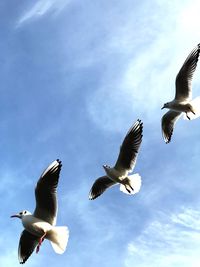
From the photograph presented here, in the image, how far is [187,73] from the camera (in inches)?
688

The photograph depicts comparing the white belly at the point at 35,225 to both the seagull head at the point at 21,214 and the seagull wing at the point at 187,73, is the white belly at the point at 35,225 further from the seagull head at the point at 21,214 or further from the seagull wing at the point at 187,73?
the seagull wing at the point at 187,73

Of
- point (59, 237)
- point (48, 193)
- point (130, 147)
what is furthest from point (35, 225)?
point (130, 147)

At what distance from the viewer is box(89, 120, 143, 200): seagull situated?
15984 mm

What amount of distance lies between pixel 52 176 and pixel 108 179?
598 centimetres

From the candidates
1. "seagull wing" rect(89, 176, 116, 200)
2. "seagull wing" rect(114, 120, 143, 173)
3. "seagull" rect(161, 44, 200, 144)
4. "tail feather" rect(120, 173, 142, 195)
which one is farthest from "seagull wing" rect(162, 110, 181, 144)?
"seagull wing" rect(114, 120, 143, 173)

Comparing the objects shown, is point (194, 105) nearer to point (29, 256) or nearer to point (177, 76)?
point (177, 76)

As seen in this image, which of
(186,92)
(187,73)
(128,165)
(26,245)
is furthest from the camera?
(186,92)

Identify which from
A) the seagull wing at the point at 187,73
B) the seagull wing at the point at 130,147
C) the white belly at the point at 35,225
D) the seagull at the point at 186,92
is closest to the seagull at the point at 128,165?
the seagull wing at the point at 130,147

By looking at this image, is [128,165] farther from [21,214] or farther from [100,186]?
[21,214]

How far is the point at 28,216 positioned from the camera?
1279 cm

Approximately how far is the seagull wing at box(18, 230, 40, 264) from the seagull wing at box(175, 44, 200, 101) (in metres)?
7.38

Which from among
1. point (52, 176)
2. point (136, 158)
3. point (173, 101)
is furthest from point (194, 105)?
point (52, 176)

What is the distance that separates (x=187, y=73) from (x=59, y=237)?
299 inches

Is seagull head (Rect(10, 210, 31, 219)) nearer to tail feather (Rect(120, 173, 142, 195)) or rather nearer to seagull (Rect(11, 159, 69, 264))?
seagull (Rect(11, 159, 69, 264))
